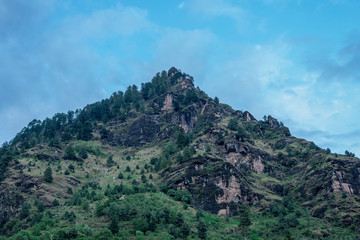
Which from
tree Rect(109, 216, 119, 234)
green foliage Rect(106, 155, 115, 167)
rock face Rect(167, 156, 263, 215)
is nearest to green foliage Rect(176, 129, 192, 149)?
rock face Rect(167, 156, 263, 215)

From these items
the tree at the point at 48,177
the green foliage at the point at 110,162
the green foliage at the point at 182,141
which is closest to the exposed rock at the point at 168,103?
the green foliage at the point at 182,141

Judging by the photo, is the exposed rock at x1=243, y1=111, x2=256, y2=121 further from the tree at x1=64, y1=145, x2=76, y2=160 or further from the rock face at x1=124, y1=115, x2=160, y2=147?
the tree at x1=64, y1=145, x2=76, y2=160

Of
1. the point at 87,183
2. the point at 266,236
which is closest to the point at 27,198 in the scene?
the point at 87,183

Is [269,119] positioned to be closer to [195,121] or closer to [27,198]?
[195,121]

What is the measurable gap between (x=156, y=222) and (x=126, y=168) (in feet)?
143

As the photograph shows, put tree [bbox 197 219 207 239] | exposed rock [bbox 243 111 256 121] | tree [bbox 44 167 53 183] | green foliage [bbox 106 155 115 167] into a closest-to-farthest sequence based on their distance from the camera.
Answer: tree [bbox 197 219 207 239] → tree [bbox 44 167 53 183] → green foliage [bbox 106 155 115 167] → exposed rock [bbox 243 111 256 121]

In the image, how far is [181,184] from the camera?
109062mm

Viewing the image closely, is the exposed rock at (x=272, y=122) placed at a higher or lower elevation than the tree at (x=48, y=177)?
higher

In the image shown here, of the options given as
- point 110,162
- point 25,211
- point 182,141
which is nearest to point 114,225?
point 25,211

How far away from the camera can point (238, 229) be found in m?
89.9

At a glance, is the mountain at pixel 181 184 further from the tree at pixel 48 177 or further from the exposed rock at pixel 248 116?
the exposed rock at pixel 248 116

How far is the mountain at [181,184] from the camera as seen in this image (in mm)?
85625

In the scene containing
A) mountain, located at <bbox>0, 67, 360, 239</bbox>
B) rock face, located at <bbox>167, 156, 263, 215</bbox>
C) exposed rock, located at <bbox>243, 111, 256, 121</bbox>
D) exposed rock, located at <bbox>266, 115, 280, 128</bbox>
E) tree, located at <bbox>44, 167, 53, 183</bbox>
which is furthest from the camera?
exposed rock, located at <bbox>243, 111, 256, 121</bbox>

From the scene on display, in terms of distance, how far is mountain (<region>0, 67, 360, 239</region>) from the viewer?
3371 inches
